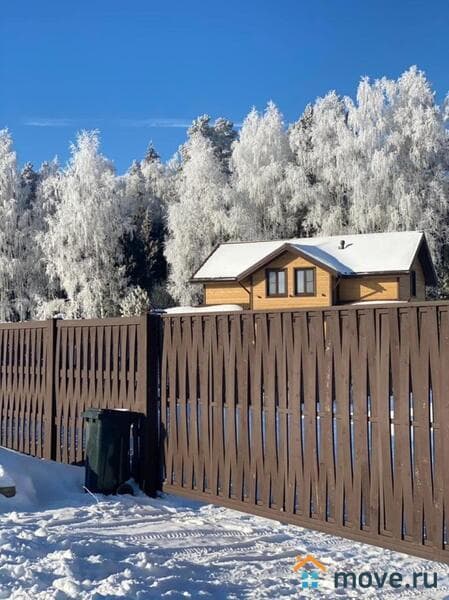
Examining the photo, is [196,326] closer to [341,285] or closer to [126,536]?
[126,536]

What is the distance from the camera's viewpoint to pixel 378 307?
530 cm

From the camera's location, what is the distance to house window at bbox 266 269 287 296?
30156 millimetres

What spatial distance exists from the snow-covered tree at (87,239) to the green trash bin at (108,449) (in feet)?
101

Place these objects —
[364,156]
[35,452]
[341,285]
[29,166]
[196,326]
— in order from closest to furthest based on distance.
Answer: [196,326] → [35,452] → [341,285] → [364,156] → [29,166]

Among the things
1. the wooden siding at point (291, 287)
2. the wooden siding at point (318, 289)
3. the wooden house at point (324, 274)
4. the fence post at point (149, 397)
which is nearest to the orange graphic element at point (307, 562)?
the fence post at point (149, 397)

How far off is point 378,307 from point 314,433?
4.09 feet

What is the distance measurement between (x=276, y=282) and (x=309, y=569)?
83.9ft

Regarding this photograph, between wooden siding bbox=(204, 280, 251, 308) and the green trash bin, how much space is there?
932 inches

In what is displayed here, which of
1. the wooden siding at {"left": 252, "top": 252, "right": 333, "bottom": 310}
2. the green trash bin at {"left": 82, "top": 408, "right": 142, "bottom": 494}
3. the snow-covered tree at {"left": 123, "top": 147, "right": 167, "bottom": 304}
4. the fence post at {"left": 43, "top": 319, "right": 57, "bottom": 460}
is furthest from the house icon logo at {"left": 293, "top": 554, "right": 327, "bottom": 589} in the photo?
the snow-covered tree at {"left": 123, "top": 147, "right": 167, "bottom": 304}

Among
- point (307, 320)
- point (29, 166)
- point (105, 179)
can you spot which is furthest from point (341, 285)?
point (29, 166)

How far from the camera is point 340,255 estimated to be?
99.9 feet

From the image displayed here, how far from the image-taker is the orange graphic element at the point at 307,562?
4.98 m

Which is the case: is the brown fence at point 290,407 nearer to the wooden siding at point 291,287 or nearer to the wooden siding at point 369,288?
the wooden siding at point 291,287

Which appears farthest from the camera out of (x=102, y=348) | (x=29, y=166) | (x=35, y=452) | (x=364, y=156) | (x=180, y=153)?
(x=180, y=153)
